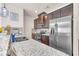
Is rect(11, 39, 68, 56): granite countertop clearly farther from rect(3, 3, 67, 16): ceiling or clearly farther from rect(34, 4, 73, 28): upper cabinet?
Result: rect(3, 3, 67, 16): ceiling

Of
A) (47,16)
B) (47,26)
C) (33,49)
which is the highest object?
(47,16)

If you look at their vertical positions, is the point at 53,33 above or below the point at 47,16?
below

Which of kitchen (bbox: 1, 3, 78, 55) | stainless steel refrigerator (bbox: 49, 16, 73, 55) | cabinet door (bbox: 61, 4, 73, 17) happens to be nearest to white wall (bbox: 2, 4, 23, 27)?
kitchen (bbox: 1, 3, 78, 55)

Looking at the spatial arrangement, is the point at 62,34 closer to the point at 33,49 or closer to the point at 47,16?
the point at 47,16

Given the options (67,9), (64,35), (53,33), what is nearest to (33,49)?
(53,33)

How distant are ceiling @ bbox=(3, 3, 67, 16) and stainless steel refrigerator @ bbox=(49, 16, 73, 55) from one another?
6.1 inches

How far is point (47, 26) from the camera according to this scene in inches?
47.6

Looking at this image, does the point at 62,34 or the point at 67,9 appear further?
the point at 62,34

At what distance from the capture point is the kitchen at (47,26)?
1162mm

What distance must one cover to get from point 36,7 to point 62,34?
1.48ft

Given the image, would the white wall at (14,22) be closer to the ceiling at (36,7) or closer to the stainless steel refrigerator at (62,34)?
the ceiling at (36,7)

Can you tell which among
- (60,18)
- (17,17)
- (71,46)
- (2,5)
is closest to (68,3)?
(60,18)

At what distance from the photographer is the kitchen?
3.81 feet

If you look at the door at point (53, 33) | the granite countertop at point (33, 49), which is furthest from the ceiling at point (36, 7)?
the granite countertop at point (33, 49)
